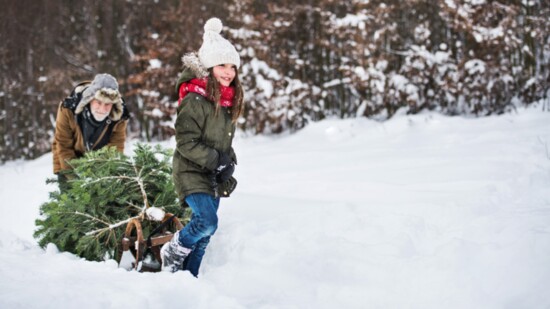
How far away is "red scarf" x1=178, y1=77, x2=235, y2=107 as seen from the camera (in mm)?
3018

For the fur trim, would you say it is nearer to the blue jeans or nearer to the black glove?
the black glove

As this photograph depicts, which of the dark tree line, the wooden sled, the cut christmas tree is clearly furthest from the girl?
the dark tree line

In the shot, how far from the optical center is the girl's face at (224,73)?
10.1ft

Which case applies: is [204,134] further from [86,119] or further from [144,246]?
[86,119]

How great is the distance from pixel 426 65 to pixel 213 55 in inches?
312

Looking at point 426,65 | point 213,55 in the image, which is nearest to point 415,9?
point 426,65

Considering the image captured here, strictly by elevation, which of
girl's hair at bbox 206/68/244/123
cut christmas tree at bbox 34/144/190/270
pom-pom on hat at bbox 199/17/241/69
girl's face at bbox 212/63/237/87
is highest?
pom-pom on hat at bbox 199/17/241/69

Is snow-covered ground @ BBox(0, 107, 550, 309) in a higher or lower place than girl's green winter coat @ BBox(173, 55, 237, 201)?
lower

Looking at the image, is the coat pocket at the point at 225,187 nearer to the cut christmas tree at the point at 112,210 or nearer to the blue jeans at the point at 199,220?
the blue jeans at the point at 199,220

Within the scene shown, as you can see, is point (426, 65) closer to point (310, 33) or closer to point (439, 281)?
point (310, 33)

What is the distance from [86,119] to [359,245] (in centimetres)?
276

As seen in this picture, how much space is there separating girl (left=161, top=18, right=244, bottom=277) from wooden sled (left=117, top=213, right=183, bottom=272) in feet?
0.53

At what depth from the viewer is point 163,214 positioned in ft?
11.3

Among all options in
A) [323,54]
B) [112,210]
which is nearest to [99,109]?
[112,210]
